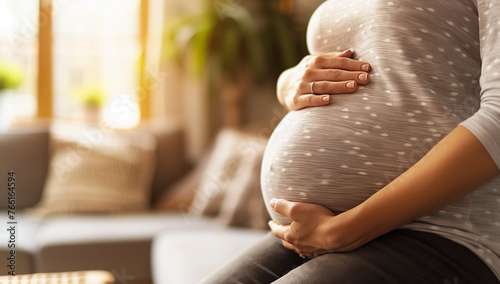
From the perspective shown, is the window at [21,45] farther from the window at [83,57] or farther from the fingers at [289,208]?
the fingers at [289,208]

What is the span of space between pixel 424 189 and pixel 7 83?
3.32 metres

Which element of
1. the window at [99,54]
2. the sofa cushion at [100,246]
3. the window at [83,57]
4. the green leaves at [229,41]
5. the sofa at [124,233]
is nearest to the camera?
the sofa at [124,233]

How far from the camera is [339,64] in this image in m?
0.86

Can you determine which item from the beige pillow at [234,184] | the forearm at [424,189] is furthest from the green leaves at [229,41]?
the forearm at [424,189]

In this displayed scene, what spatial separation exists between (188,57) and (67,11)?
3.02ft

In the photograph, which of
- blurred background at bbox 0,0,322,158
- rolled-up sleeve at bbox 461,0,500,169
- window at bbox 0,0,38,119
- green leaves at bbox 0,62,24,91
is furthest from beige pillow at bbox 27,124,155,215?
rolled-up sleeve at bbox 461,0,500,169

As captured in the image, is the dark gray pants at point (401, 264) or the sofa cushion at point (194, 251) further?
the sofa cushion at point (194, 251)

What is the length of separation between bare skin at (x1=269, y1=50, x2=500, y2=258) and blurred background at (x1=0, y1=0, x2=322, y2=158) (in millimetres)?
2612

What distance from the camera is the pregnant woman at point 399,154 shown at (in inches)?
28.5

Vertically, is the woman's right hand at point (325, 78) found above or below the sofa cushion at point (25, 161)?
above

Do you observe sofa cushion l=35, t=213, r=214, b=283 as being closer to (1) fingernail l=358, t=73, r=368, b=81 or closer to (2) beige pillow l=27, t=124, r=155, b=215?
(2) beige pillow l=27, t=124, r=155, b=215

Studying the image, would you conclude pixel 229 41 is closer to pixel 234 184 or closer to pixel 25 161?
pixel 234 184

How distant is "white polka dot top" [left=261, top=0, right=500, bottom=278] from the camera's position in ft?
2.49

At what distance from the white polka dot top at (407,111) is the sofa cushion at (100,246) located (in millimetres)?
1432
